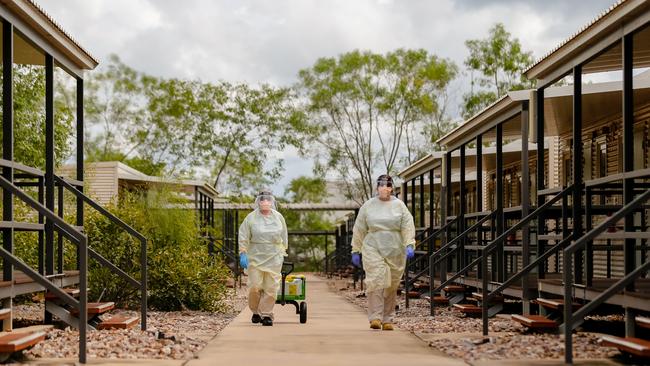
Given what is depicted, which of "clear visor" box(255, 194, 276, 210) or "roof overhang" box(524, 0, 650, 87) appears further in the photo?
"clear visor" box(255, 194, 276, 210)

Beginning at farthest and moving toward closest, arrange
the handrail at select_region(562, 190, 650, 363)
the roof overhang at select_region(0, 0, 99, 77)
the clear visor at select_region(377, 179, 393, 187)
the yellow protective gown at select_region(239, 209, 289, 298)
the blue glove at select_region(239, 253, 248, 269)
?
the yellow protective gown at select_region(239, 209, 289, 298) < the blue glove at select_region(239, 253, 248, 269) < the clear visor at select_region(377, 179, 393, 187) < the roof overhang at select_region(0, 0, 99, 77) < the handrail at select_region(562, 190, 650, 363)

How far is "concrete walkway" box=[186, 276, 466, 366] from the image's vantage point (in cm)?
905

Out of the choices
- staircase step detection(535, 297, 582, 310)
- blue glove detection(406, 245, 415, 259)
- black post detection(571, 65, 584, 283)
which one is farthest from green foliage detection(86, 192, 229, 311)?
black post detection(571, 65, 584, 283)

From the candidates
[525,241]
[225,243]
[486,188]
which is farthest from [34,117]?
[525,241]

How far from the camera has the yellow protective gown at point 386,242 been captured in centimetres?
1305

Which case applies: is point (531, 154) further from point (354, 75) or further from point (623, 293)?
point (354, 75)

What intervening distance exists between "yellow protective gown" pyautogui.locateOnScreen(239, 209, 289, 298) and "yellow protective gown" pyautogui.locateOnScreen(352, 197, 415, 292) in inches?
48.4

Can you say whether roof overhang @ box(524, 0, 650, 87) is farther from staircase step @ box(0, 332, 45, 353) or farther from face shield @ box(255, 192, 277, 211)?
staircase step @ box(0, 332, 45, 353)

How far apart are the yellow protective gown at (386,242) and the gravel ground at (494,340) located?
0.68 meters

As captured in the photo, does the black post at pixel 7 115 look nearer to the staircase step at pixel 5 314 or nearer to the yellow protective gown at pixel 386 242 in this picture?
the staircase step at pixel 5 314

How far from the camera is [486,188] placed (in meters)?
31.3

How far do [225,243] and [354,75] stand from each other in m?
16.1

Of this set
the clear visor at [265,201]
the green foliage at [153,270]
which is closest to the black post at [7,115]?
the clear visor at [265,201]

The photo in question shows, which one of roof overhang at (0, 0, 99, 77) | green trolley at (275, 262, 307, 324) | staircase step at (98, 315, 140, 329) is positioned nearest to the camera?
roof overhang at (0, 0, 99, 77)
